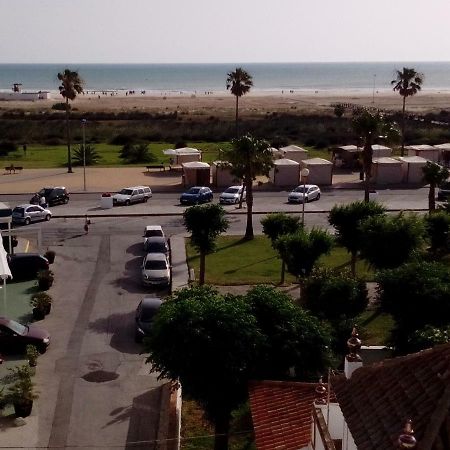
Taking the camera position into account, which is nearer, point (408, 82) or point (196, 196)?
point (196, 196)

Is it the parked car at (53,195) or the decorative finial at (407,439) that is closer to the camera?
the decorative finial at (407,439)

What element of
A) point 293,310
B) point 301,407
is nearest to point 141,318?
point 293,310

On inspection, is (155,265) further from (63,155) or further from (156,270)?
(63,155)

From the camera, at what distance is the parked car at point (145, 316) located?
80.4ft

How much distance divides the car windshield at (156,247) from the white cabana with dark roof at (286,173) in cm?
2117

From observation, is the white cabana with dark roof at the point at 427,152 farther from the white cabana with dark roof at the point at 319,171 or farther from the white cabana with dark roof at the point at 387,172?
the white cabana with dark roof at the point at 319,171

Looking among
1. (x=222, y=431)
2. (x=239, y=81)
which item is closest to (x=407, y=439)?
(x=222, y=431)

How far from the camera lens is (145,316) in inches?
992

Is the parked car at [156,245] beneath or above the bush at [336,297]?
beneath

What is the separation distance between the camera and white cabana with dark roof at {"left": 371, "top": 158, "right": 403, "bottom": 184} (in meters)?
56.6

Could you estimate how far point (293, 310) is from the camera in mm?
18234

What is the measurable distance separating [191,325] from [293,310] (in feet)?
9.58

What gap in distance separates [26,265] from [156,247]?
21.1 ft

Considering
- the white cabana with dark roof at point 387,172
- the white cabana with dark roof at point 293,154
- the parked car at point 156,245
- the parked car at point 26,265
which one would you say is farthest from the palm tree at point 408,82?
the parked car at point 26,265
